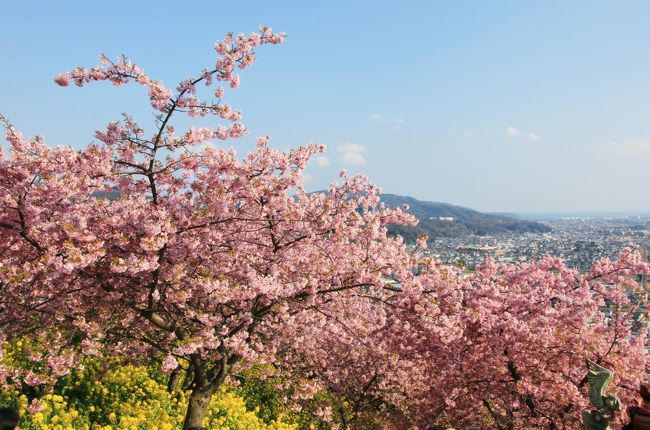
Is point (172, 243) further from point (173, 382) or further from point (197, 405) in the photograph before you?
point (173, 382)

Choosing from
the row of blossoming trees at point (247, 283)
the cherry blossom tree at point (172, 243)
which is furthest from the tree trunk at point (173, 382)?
the cherry blossom tree at point (172, 243)

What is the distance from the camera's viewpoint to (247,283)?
9258 mm

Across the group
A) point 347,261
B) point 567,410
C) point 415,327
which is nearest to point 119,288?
point 347,261

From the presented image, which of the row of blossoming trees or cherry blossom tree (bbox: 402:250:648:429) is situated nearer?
the row of blossoming trees

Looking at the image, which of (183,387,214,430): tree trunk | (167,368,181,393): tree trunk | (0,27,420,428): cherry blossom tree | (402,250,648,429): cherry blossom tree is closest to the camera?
(0,27,420,428): cherry blossom tree

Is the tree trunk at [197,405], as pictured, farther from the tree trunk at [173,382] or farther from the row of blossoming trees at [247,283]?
the tree trunk at [173,382]

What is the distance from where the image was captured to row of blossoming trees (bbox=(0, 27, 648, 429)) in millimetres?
7461

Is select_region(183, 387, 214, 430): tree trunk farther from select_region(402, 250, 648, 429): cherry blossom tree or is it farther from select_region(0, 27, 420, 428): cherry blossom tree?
select_region(402, 250, 648, 429): cherry blossom tree

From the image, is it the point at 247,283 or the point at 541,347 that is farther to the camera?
the point at 541,347

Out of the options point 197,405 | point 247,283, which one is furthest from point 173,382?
point 247,283

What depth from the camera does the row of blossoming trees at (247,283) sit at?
7.46 meters

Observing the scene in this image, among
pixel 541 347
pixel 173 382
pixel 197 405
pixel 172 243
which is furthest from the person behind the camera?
Answer: pixel 173 382

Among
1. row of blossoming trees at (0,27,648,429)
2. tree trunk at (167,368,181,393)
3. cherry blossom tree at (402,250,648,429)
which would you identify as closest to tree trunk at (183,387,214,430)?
row of blossoming trees at (0,27,648,429)

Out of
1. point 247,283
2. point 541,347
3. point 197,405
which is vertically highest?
point 247,283
